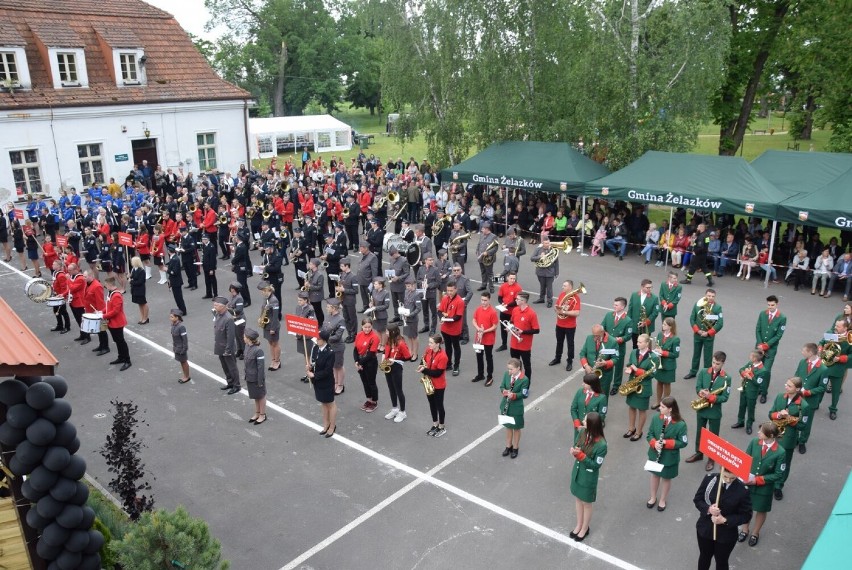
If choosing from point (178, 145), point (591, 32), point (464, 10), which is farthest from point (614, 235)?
point (178, 145)

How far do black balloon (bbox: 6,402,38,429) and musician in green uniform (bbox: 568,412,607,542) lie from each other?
554 centimetres

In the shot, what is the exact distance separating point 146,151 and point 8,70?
6.06 metres

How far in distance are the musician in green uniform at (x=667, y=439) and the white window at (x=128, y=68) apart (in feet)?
95.1

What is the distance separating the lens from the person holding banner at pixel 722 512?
696cm

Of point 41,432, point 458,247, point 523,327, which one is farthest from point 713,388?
point 458,247

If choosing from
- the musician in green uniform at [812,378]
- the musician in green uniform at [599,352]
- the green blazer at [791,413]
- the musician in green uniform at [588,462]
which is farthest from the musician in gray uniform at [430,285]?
the green blazer at [791,413]

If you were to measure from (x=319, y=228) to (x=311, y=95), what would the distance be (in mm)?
53947

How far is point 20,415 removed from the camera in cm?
584

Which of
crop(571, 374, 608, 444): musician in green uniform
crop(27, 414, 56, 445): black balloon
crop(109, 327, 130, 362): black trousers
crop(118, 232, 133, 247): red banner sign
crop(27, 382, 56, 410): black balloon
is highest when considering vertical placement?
crop(27, 382, 56, 410): black balloon

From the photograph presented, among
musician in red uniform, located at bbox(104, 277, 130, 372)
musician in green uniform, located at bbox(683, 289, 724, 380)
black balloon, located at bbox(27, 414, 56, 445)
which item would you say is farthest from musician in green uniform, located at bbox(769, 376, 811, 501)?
musician in red uniform, located at bbox(104, 277, 130, 372)

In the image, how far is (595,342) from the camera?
10.8 m

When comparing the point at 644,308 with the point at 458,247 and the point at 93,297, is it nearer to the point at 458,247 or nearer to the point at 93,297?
the point at 458,247

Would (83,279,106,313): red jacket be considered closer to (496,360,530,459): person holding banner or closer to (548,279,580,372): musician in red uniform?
(496,360,530,459): person holding banner

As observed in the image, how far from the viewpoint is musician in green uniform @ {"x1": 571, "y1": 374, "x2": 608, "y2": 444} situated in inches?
344
